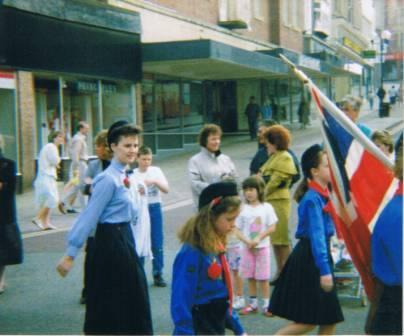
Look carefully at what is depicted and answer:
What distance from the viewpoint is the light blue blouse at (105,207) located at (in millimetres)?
5260

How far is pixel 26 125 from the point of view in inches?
722

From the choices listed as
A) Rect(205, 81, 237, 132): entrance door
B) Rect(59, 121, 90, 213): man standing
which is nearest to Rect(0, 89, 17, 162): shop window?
Rect(59, 121, 90, 213): man standing

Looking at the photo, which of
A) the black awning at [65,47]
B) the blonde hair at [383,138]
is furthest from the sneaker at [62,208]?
the blonde hair at [383,138]

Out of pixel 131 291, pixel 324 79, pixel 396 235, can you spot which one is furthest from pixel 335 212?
pixel 324 79

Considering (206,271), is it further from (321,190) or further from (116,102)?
(116,102)

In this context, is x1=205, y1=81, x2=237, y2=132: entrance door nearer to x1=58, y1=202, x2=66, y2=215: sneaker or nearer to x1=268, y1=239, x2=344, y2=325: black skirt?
x1=58, y1=202, x2=66, y2=215: sneaker

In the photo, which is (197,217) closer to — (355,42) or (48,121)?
(48,121)

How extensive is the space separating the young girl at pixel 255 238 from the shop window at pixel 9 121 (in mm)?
11740

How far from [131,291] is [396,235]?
6.83 ft

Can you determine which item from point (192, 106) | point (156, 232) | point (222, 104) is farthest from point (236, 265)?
point (222, 104)

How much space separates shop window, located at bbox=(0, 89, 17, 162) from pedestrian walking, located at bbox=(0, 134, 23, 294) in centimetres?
1041

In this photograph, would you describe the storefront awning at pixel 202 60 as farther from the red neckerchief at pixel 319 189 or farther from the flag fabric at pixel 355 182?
the flag fabric at pixel 355 182

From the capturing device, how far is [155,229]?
28.1ft

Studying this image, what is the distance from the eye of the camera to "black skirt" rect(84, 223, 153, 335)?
5.32 metres
